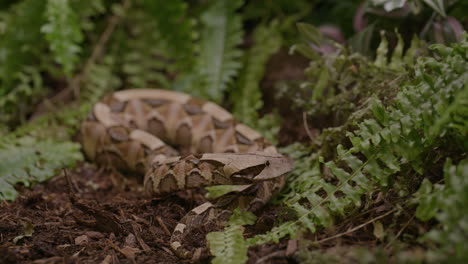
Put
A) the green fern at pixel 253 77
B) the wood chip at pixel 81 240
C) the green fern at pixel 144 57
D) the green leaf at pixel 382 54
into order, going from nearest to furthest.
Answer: the wood chip at pixel 81 240, the green leaf at pixel 382 54, the green fern at pixel 253 77, the green fern at pixel 144 57

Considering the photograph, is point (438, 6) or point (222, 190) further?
point (222, 190)

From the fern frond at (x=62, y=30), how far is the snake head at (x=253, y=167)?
342cm

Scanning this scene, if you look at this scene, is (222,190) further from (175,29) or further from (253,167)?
(175,29)

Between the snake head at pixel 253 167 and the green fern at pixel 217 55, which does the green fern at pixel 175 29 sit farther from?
the snake head at pixel 253 167

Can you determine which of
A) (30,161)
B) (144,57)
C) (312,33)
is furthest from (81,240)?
(144,57)

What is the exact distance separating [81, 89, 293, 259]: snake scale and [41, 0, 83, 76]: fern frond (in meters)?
0.90

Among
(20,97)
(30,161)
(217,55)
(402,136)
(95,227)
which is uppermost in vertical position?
(217,55)

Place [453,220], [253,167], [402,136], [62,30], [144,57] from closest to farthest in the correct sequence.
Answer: [453,220], [402,136], [253,167], [62,30], [144,57]

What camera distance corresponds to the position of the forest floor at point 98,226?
11.7 feet

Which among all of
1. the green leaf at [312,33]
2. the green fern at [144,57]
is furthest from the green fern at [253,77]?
the green fern at [144,57]

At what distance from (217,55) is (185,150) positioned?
5.59ft

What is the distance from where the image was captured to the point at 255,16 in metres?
8.23

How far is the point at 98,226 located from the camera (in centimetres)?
411

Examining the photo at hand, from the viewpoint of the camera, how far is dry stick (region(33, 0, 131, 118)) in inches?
296
